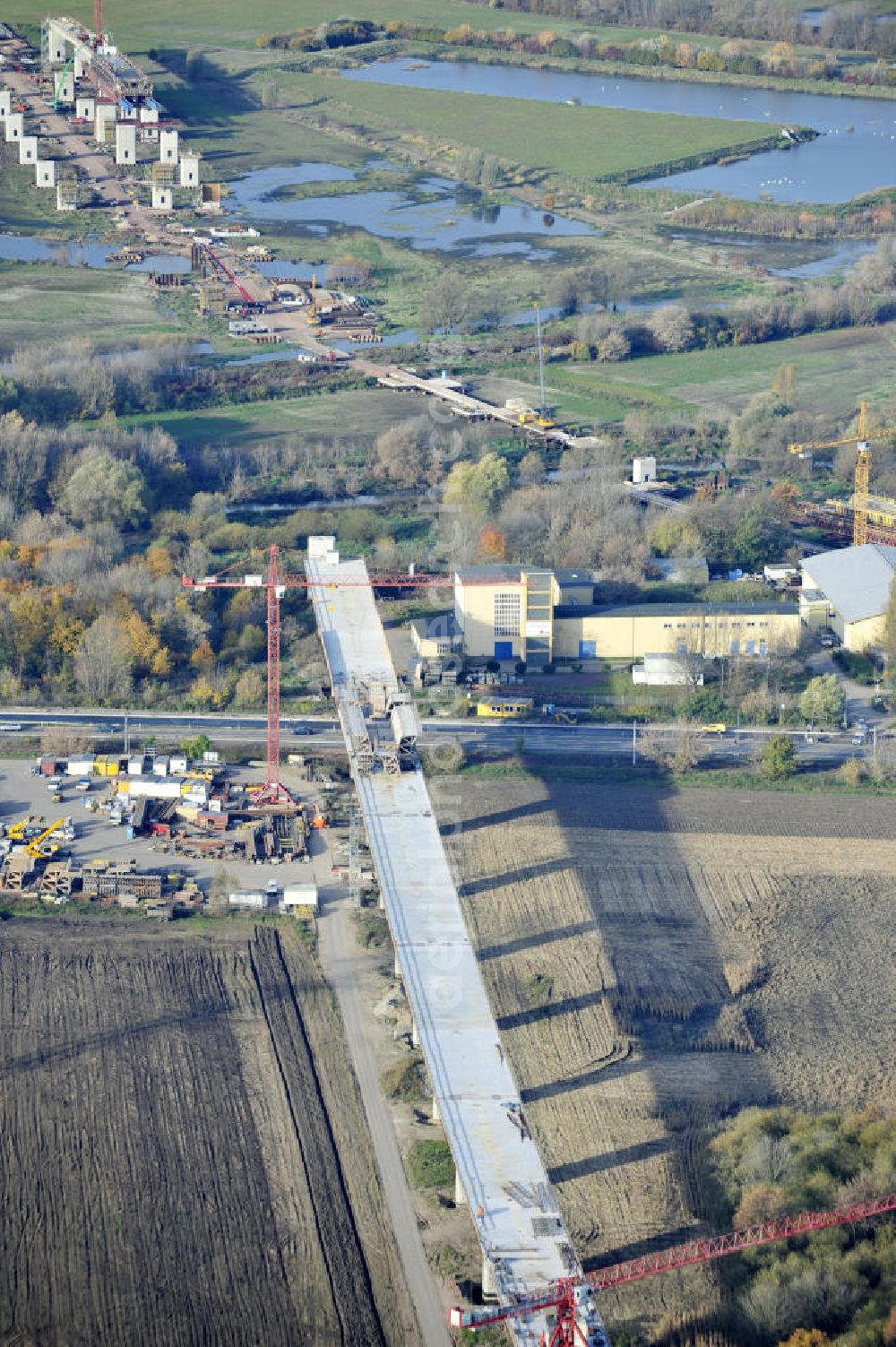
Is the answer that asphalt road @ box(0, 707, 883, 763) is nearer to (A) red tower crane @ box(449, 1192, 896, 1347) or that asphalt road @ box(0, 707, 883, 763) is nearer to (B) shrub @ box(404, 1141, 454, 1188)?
(B) shrub @ box(404, 1141, 454, 1188)

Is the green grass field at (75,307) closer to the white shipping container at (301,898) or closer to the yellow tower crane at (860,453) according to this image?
the yellow tower crane at (860,453)

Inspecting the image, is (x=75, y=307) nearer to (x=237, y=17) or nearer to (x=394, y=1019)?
(x=237, y=17)

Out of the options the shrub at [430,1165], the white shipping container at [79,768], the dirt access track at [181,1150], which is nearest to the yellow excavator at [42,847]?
the dirt access track at [181,1150]

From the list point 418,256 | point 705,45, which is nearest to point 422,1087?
point 418,256

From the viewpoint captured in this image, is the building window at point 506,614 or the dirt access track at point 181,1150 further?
the building window at point 506,614

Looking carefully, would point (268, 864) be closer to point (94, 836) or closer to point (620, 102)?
point (94, 836)

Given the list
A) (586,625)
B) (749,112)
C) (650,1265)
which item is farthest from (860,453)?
(749,112)

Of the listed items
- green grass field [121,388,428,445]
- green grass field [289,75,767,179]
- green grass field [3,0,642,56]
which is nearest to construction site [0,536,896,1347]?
green grass field [121,388,428,445]
